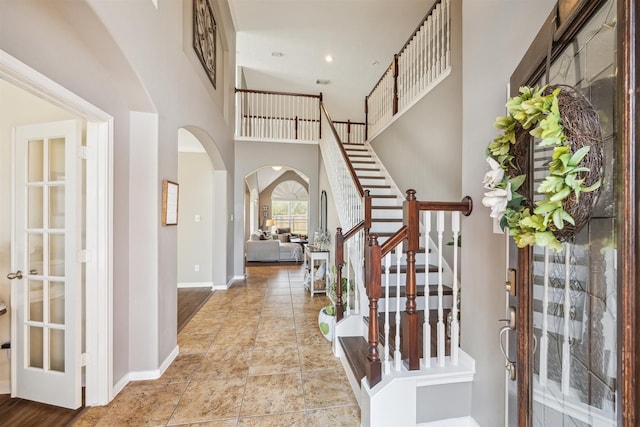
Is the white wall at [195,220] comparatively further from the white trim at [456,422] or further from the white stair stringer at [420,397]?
the white trim at [456,422]

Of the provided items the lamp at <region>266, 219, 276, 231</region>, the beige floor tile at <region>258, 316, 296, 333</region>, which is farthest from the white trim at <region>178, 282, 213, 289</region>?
the lamp at <region>266, 219, 276, 231</region>

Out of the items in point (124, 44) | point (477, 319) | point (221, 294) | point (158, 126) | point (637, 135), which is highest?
point (124, 44)

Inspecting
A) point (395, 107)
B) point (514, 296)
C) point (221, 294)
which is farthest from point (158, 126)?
point (395, 107)

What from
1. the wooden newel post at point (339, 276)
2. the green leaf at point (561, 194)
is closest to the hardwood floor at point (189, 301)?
the wooden newel post at point (339, 276)

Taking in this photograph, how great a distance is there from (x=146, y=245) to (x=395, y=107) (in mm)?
4093

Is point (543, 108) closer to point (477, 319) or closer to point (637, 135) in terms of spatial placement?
point (637, 135)

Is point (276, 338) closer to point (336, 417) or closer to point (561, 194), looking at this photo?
point (336, 417)

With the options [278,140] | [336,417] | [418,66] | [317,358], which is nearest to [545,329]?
[336,417]

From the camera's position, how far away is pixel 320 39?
5.53 m

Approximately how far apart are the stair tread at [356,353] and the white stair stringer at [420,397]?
0.96ft

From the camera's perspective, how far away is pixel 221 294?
4602 mm

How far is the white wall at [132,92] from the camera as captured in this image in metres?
1.48

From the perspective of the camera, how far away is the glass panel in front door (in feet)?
2.24

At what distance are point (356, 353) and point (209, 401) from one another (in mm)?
1143
